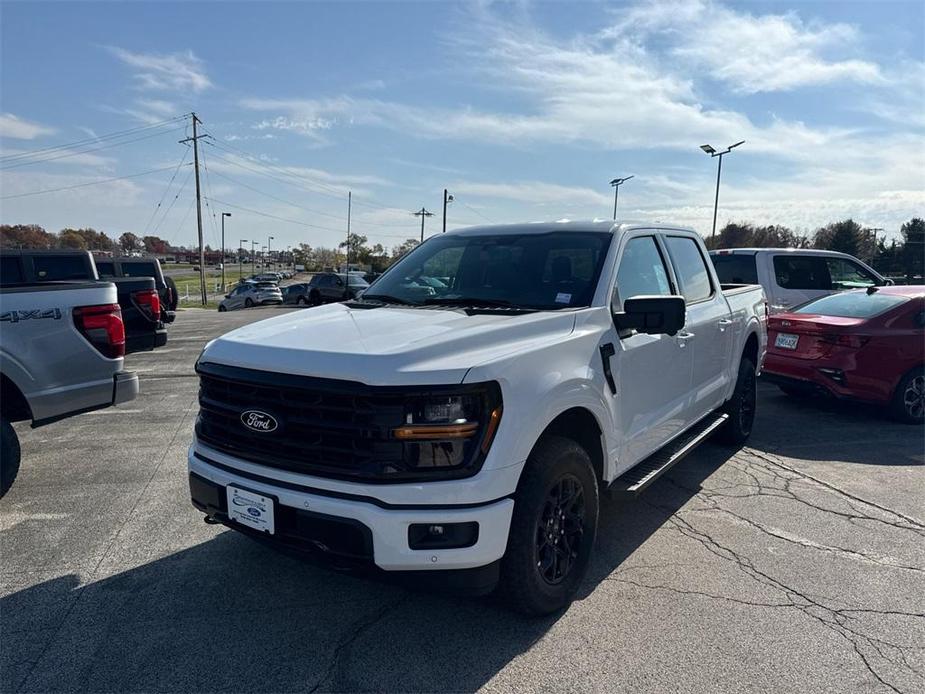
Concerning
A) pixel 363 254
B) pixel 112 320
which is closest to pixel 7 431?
pixel 112 320

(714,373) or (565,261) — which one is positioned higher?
(565,261)

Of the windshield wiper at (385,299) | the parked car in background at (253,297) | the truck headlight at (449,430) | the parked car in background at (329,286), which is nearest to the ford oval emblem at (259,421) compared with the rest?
the truck headlight at (449,430)

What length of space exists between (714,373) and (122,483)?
15.7 ft

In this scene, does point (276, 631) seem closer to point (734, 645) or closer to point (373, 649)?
point (373, 649)

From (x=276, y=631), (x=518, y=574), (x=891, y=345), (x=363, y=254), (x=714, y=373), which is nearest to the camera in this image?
(x=518, y=574)

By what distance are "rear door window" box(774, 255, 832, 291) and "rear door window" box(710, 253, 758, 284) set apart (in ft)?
1.22

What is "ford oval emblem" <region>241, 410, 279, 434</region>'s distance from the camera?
2732 millimetres

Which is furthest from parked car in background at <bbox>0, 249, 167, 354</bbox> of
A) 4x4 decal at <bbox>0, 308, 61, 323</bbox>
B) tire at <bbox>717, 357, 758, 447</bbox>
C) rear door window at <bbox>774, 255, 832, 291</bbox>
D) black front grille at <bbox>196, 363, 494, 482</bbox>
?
rear door window at <bbox>774, 255, 832, 291</bbox>

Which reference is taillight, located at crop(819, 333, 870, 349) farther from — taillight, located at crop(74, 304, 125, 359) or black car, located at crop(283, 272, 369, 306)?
black car, located at crop(283, 272, 369, 306)

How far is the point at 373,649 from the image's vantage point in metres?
2.76

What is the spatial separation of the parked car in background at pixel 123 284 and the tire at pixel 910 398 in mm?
9637

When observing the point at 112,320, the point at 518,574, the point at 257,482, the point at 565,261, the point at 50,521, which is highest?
the point at 565,261

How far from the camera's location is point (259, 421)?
2.78m

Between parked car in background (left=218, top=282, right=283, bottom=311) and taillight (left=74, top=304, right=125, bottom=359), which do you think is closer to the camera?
taillight (left=74, top=304, right=125, bottom=359)
